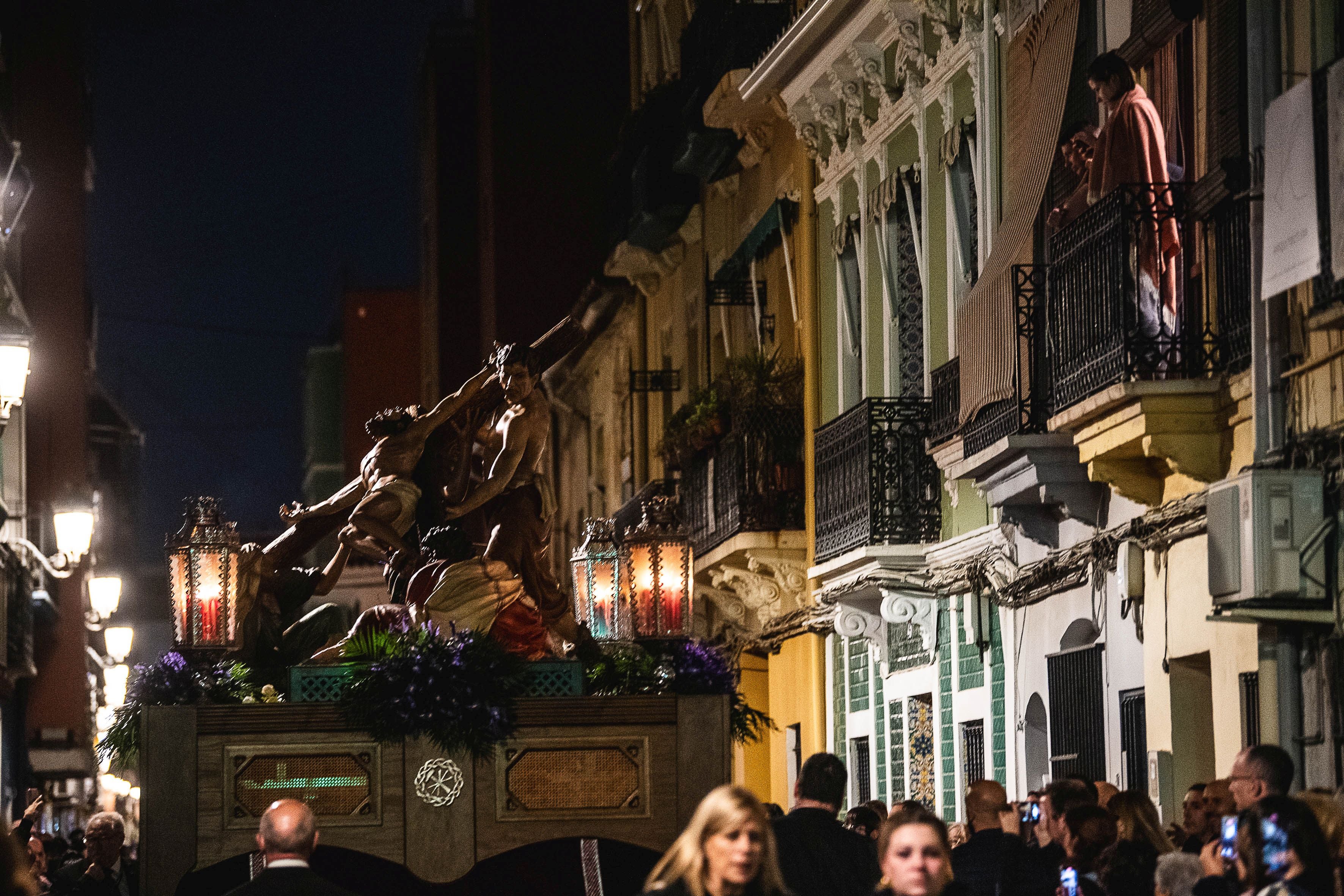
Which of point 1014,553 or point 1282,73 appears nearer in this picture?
point 1282,73

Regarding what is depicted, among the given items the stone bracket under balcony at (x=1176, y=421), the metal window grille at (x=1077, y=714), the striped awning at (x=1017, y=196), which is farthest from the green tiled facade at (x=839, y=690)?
the stone bracket under balcony at (x=1176, y=421)

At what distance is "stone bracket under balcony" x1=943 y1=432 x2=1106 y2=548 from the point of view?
1544 cm

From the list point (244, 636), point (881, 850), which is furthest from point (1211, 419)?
point (881, 850)

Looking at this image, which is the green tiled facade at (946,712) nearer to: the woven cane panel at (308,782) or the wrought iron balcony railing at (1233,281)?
the wrought iron balcony railing at (1233,281)

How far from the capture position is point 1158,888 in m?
8.72

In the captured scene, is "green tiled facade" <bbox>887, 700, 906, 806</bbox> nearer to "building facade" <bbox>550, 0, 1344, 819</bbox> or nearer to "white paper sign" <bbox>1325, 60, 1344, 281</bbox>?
"building facade" <bbox>550, 0, 1344, 819</bbox>

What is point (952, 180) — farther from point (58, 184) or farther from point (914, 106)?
point (58, 184)

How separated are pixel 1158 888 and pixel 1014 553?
900 cm

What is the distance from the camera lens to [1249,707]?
13.2 meters

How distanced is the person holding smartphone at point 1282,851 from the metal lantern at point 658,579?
6299 millimetres

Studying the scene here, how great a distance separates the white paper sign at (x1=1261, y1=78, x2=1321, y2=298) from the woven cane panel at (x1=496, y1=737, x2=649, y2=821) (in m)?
3.87

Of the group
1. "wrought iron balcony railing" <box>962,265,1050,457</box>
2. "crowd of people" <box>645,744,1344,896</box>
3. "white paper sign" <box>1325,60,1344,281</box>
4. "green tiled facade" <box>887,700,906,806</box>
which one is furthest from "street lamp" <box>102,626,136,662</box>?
"white paper sign" <box>1325,60,1344,281</box>

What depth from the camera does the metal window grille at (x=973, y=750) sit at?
1892 cm

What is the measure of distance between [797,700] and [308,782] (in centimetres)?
1315
